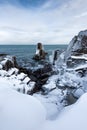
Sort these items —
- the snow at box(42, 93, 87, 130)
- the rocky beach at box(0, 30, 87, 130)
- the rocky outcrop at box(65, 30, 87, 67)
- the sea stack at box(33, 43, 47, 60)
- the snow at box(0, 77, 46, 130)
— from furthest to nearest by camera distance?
1. the sea stack at box(33, 43, 47, 60)
2. the rocky outcrop at box(65, 30, 87, 67)
3. the rocky beach at box(0, 30, 87, 130)
4. the snow at box(0, 77, 46, 130)
5. the snow at box(42, 93, 87, 130)

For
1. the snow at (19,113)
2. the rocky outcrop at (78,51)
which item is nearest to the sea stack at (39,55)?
the rocky outcrop at (78,51)

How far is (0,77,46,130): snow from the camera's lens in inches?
165

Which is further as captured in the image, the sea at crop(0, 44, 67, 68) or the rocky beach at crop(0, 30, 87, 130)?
the sea at crop(0, 44, 67, 68)

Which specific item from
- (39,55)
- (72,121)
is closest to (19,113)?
(72,121)

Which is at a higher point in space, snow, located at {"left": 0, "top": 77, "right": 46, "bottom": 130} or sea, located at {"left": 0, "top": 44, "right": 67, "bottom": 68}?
snow, located at {"left": 0, "top": 77, "right": 46, "bottom": 130}

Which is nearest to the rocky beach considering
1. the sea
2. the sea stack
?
the sea

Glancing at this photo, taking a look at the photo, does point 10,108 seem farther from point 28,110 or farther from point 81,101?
point 81,101

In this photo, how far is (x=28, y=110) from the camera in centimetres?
487

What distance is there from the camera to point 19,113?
15.3 ft

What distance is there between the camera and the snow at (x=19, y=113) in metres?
4.20

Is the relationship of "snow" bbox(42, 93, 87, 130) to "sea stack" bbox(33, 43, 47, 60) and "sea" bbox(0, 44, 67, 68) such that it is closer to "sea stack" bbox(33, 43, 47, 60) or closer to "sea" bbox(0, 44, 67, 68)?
"sea" bbox(0, 44, 67, 68)

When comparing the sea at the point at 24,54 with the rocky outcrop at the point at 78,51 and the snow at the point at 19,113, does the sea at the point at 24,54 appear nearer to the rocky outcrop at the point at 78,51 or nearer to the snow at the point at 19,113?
the rocky outcrop at the point at 78,51

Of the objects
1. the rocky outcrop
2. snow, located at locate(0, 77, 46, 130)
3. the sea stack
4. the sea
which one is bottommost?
the sea

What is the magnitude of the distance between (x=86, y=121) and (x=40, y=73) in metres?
14.3
